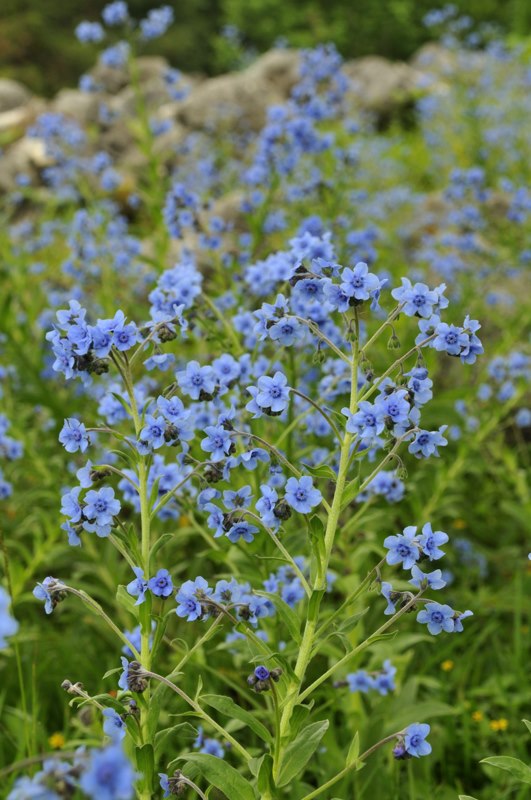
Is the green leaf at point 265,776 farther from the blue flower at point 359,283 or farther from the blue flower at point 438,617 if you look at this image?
the blue flower at point 359,283

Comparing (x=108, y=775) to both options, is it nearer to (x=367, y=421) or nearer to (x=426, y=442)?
(x=367, y=421)

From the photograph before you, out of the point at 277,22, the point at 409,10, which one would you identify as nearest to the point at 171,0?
the point at 277,22

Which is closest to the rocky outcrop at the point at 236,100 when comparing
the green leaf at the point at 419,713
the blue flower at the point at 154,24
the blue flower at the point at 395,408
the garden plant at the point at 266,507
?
the garden plant at the point at 266,507

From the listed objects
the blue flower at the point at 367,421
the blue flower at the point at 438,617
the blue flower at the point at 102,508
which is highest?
the blue flower at the point at 367,421

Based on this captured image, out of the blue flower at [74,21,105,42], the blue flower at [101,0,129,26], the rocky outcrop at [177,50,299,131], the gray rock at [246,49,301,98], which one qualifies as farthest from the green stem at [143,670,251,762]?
the gray rock at [246,49,301,98]

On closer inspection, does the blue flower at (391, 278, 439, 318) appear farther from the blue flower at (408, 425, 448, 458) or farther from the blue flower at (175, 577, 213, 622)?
the blue flower at (175, 577, 213, 622)

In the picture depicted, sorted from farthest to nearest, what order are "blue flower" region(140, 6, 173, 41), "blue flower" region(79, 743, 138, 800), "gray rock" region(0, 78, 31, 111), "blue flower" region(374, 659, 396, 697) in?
"gray rock" region(0, 78, 31, 111)
"blue flower" region(140, 6, 173, 41)
"blue flower" region(374, 659, 396, 697)
"blue flower" region(79, 743, 138, 800)
